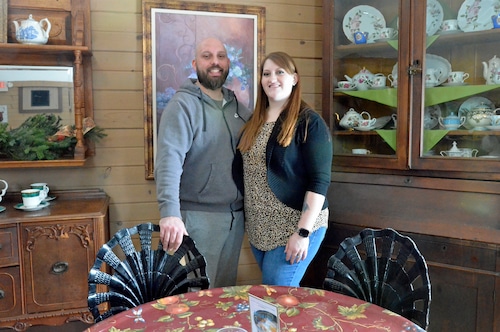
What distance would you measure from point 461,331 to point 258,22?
180cm

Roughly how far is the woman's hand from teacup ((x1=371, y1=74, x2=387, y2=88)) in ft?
3.19

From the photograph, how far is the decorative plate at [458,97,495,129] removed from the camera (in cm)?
188

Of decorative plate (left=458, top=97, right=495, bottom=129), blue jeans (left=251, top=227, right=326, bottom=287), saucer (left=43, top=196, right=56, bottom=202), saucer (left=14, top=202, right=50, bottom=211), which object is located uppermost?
decorative plate (left=458, top=97, right=495, bottom=129)

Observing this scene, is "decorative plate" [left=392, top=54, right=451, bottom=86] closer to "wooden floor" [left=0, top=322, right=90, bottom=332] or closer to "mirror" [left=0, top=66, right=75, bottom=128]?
"mirror" [left=0, top=66, right=75, bottom=128]

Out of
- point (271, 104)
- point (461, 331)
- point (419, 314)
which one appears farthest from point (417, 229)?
point (271, 104)

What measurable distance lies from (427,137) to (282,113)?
28.9 inches

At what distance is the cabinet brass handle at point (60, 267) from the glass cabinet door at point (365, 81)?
4.47 feet

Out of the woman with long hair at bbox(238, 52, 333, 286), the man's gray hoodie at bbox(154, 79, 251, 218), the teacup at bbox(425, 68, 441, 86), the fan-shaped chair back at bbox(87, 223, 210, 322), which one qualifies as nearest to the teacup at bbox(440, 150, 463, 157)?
the teacup at bbox(425, 68, 441, 86)

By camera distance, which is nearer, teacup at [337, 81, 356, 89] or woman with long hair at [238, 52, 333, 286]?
woman with long hair at [238, 52, 333, 286]

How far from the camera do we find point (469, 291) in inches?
67.5

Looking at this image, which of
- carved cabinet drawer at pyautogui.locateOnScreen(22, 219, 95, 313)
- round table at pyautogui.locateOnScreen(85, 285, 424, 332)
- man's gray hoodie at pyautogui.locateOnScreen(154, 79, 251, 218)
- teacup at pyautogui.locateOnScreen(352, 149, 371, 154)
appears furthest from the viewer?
teacup at pyautogui.locateOnScreen(352, 149, 371, 154)

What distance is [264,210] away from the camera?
64.1 inches

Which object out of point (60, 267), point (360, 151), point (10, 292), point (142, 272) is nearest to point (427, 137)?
point (360, 151)

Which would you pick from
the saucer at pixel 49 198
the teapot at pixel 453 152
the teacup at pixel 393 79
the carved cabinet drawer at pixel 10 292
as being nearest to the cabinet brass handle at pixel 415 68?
the teacup at pixel 393 79
